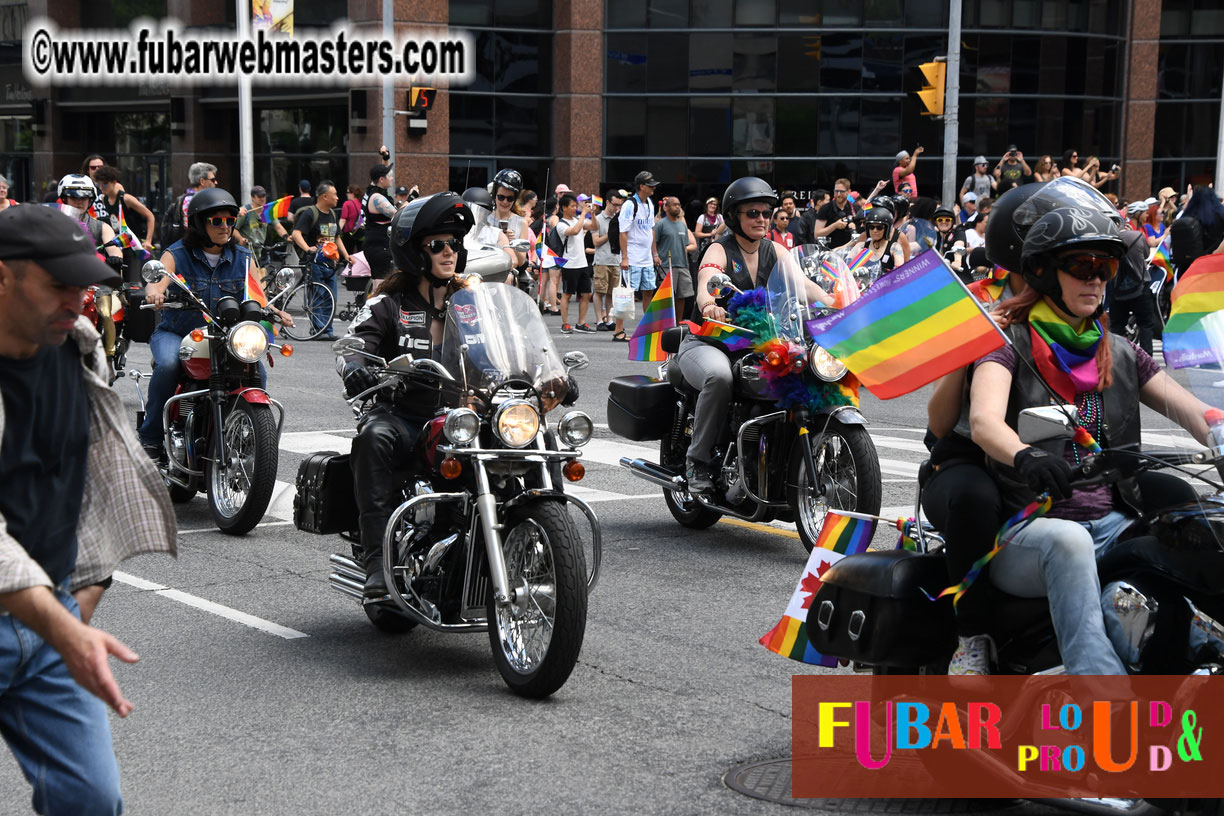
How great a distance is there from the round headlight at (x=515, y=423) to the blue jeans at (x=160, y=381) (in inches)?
144

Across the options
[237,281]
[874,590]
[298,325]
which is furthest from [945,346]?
[298,325]

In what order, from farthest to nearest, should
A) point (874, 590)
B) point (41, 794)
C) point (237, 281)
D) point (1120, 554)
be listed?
1. point (237, 281)
2. point (874, 590)
3. point (1120, 554)
4. point (41, 794)

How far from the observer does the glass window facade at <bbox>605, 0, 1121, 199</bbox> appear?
36.0 metres

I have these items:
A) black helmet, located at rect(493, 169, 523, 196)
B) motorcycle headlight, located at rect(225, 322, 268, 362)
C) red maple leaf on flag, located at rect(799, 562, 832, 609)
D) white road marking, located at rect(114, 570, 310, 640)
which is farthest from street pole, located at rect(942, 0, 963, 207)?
red maple leaf on flag, located at rect(799, 562, 832, 609)

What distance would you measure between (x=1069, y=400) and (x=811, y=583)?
0.96 m

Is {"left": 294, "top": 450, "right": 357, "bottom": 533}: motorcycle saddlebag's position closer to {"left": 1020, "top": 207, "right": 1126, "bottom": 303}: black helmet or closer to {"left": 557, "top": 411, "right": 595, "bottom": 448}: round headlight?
{"left": 557, "top": 411, "right": 595, "bottom": 448}: round headlight

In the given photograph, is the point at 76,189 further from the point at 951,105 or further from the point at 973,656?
the point at 951,105

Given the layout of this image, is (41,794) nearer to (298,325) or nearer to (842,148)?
(298,325)

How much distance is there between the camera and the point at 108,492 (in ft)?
11.0

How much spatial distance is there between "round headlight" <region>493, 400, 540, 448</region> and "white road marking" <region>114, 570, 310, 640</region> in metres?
1.51

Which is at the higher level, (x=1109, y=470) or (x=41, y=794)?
(x=1109, y=470)

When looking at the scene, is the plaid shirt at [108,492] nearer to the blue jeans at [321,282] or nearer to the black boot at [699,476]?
the black boot at [699,476]

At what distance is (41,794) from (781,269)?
568 centimetres

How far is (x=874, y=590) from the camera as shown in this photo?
14.3ft
